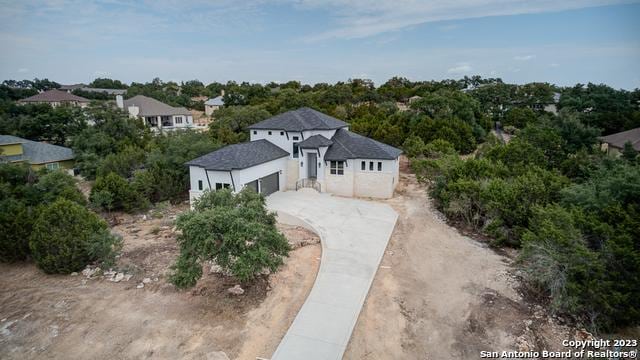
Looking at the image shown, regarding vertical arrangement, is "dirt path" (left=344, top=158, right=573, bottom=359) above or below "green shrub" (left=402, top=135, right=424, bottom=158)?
below

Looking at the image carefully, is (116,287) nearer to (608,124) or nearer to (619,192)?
(619,192)

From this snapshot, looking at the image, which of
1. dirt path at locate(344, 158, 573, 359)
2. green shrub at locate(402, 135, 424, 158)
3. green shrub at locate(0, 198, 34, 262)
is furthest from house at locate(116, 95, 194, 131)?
dirt path at locate(344, 158, 573, 359)

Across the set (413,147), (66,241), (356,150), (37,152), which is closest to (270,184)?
(356,150)

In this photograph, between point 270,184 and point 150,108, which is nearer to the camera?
point 270,184

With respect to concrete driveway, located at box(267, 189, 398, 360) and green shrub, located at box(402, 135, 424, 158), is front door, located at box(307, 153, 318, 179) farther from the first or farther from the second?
green shrub, located at box(402, 135, 424, 158)

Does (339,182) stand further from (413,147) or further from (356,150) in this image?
(413,147)

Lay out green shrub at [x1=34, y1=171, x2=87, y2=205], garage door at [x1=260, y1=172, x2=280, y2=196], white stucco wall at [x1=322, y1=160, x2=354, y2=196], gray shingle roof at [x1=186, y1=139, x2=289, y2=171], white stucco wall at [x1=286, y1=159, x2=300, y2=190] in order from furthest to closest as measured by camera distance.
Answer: white stucco wall at [x1=286, y1=159, x2=300, y2=190]
white stucco wall at [x1=322, y1=160, x2=354, y2=196]
garage door at [x1=260, y1=172, x2=280, y2=196]
gray shingle roof at [x1=186, y1=139, x2=289, y2=171]
green shrub at [x1=34, y1=171, x2=87, y2=205]
